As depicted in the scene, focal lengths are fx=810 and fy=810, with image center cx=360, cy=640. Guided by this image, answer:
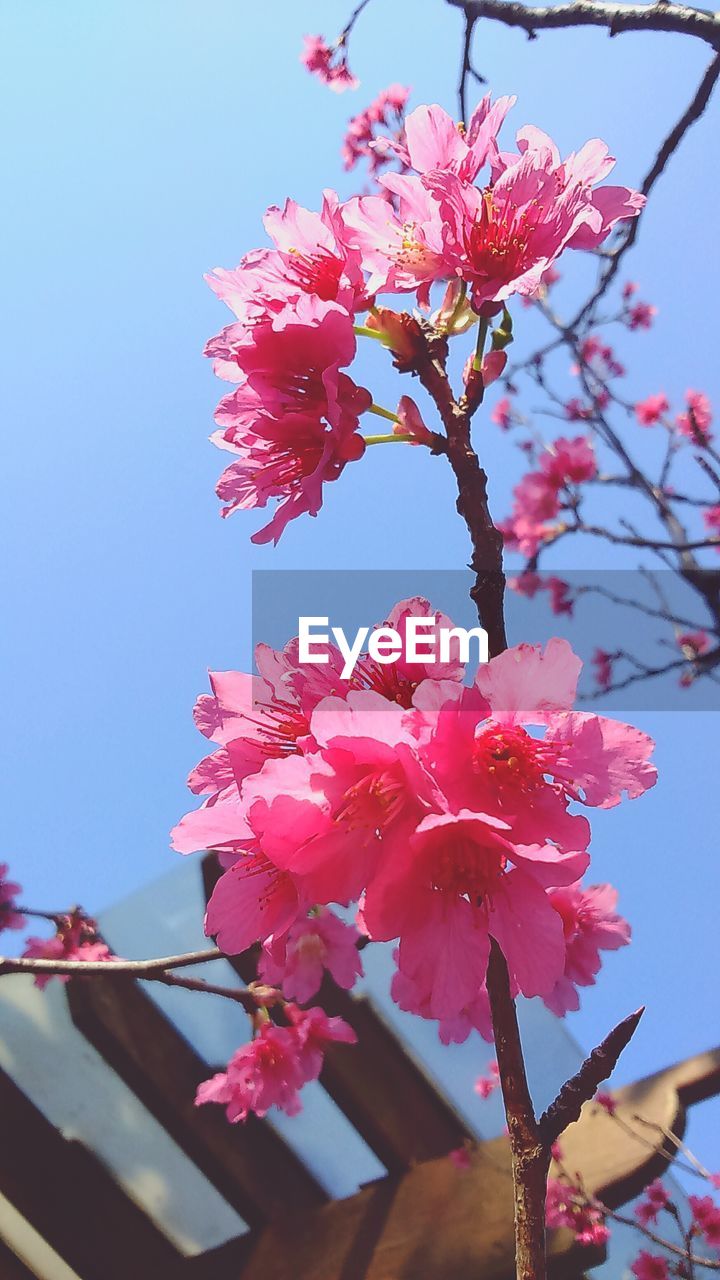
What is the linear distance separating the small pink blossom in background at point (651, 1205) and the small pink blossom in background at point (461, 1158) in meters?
1.12

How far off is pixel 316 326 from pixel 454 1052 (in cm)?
307

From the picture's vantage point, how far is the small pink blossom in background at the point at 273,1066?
1.81m

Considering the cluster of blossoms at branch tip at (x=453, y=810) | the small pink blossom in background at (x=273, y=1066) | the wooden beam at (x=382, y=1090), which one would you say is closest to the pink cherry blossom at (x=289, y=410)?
the cluster of blossoms at branch tip at (x=453, y=810)

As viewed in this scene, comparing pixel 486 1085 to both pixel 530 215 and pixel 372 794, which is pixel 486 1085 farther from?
pixel 530 215

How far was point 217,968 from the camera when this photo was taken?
2.79m

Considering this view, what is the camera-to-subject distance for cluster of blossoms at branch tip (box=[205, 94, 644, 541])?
2.30 ft

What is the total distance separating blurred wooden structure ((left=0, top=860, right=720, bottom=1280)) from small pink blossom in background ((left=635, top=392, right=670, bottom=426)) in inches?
132

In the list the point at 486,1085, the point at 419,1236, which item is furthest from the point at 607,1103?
the point at 486,1085

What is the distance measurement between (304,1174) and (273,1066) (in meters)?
0.98

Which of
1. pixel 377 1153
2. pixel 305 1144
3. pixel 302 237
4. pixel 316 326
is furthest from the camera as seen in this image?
pixel 305 1144

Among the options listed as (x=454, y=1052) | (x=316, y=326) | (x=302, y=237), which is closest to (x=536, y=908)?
(x=316, y=326)

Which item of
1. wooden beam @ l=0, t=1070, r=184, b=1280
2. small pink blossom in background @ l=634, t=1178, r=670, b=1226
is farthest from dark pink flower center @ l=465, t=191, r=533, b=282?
small pink blossom in background @ l=634, t=1178, r=670, b=1226

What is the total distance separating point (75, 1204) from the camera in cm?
233

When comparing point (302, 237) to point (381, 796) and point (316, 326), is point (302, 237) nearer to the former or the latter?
point (316, 326)
